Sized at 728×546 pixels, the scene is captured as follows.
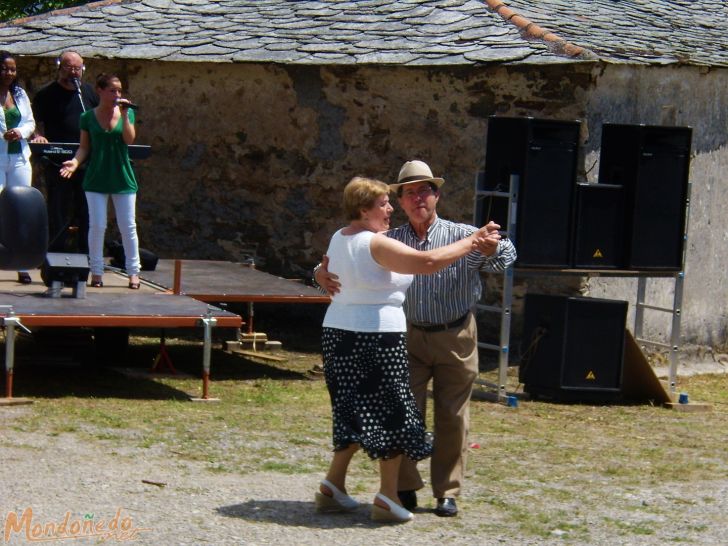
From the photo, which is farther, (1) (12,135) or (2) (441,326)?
(1) (12,135)

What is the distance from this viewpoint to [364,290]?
6.24 meters

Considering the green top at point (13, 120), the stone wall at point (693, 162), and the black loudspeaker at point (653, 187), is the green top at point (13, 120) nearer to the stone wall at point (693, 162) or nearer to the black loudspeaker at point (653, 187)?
the black loudspeaker at point (653, 187)

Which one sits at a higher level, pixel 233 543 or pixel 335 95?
pixel 335 95

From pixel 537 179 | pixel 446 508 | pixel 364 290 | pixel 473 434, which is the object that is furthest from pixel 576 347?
pixel 364 290

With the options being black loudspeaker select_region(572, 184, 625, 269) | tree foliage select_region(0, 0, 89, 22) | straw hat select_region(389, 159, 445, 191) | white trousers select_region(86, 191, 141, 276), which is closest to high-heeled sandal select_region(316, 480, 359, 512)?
straw hat select_region(389, 159, 445, 191)

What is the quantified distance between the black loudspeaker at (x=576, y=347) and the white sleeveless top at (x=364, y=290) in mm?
4036

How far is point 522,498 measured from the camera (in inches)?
277

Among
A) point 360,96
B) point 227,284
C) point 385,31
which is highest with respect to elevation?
point 385,31

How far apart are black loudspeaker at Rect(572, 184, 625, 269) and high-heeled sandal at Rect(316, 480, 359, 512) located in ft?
14.2

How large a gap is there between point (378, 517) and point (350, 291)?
1.06 m

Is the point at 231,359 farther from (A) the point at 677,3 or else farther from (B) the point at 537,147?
(A) the point at 677,3

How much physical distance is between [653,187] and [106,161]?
413cm

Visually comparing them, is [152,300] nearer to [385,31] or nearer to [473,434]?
[473,434]

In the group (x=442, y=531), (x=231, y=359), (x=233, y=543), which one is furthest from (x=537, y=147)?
(x=233, y=543)
